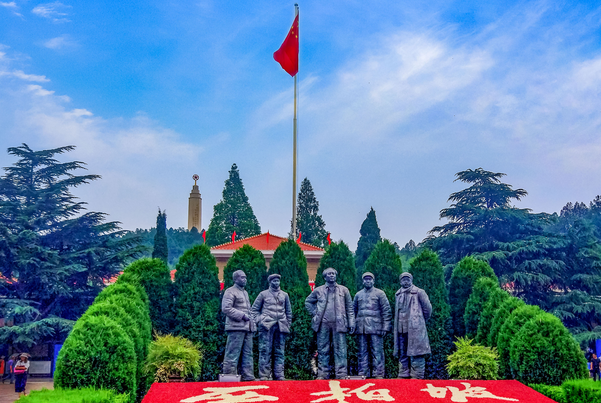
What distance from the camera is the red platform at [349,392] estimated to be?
648cm

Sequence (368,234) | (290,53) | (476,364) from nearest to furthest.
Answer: (476,364) → (290,53) → (368,234)

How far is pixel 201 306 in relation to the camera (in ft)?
32.6

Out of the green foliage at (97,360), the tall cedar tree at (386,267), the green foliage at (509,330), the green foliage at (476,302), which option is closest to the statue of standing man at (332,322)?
the tall cedar tree at (386,267)

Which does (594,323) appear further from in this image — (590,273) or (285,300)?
(285,300)

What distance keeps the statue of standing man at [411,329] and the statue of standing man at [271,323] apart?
1.90 m

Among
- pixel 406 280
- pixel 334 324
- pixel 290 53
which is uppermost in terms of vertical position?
pixel 290 53

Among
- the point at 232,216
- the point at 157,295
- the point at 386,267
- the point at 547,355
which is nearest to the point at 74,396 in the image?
the point at 157,295

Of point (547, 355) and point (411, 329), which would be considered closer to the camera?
point (547, 355)

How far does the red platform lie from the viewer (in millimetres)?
6477

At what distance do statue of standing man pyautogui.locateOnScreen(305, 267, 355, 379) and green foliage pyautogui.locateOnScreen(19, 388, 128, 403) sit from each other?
11.6ft

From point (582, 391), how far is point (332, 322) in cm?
376

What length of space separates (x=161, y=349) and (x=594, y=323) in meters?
18.8

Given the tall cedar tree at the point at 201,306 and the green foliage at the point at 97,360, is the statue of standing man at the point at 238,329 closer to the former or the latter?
the tall cedar tree at the point at 201,306

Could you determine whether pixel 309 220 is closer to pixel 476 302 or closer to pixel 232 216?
pixel 232 216
